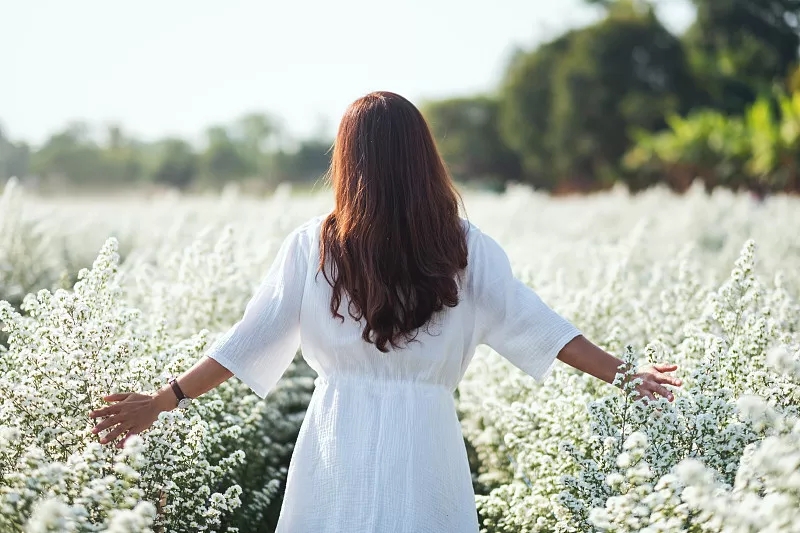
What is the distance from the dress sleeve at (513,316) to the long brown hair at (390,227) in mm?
89

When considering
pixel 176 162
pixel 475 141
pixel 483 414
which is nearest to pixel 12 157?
pixel 483 414

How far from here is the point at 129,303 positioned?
4.96 meters

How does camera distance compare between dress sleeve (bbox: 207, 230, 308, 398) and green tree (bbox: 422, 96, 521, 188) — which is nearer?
dress sleeve (bbox: 207, 230, 308, 398)

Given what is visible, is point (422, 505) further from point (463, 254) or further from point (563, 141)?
point (563, 141)

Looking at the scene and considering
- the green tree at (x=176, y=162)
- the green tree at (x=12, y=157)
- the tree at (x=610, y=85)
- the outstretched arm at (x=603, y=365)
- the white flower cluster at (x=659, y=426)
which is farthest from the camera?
the tree at (x=610, y=85)

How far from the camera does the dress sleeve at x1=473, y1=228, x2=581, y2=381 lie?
2859 mm

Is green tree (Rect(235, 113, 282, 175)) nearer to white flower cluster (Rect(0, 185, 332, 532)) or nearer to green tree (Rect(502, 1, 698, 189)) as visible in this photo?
green tree (Rect(502, 1, 698, 189))

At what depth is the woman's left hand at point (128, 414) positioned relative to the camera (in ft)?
8.93

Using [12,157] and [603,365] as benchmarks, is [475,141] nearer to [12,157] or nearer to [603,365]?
[12,157]

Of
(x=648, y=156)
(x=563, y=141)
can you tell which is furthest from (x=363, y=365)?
(x=563, y=141)

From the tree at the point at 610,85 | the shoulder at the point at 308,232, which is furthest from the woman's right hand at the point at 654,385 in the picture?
the tree at the point at 610,85

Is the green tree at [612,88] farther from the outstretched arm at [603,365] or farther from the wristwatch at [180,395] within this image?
the wristwatch at [180,395]

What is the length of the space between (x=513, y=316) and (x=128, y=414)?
115 centimetres

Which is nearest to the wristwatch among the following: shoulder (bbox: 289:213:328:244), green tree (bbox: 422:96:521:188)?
shoulder (bbox: 289:213:328:244)
